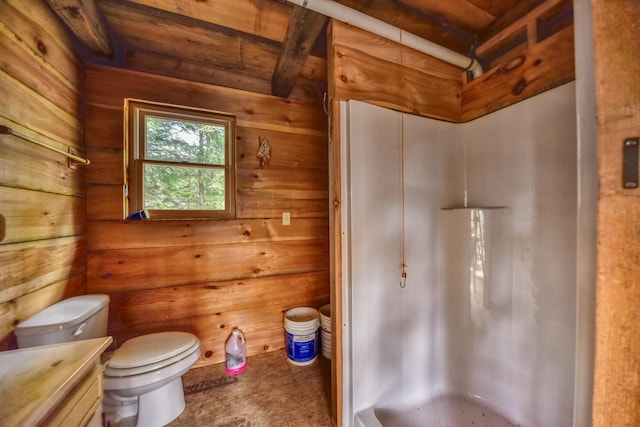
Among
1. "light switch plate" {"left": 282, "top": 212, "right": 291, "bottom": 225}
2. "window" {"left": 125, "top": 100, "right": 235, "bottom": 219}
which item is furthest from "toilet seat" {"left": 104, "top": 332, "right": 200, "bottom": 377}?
"light switch plate" {"left": 282, "top": 212, "right": 291, "bottom": 225}

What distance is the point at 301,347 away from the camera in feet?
5.60

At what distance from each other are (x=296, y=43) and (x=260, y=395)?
2.11 m

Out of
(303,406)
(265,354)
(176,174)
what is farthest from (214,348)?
(176,174)

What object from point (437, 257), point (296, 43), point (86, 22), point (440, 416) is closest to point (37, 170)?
point (86, 22)

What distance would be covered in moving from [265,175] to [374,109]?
3.29ft

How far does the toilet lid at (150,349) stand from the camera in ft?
3.74

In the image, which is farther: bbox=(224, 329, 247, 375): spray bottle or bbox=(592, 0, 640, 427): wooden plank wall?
bbox=(224, 329, 247, 375): spray bottle

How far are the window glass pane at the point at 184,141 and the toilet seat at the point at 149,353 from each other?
1132 mm

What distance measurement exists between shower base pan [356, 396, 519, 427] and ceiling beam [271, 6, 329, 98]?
6.42 feet

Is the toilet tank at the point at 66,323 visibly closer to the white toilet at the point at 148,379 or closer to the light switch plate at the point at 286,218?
the white toilet at the point at 148,379

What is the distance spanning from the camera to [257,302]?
1.83m

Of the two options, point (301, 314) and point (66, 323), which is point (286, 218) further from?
point (66, 323)

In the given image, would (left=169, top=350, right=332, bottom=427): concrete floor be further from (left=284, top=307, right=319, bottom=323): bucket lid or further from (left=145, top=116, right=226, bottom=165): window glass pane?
(left=145, top=116, right=226, bottom=165): window glass pane

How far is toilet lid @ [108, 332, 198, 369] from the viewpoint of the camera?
114cm
